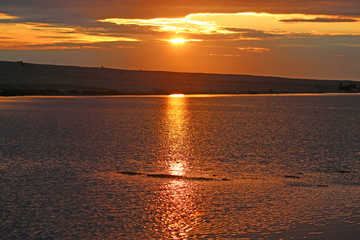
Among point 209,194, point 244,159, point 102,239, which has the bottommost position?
point 102,239

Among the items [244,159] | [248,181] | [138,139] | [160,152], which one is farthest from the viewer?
[138,139]

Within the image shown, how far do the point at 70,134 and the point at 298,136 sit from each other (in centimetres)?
1140

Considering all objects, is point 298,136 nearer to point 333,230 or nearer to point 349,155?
point 349,155

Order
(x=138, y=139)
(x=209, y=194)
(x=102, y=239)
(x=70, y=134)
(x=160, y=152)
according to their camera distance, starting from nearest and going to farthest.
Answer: (x=102, y=239)
(x=209, y=194)
(x=160, y=152)
(x=138, y=139)
(x=70, y=134)

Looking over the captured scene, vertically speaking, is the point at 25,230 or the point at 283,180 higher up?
the point at 283,180

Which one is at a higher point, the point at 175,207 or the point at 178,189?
the point at 178,189

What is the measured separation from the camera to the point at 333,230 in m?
9.52

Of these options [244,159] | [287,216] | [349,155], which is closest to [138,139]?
[244,159]

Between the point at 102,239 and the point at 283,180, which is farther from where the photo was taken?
the point at 283,180

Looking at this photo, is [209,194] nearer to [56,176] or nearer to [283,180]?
[283,180]

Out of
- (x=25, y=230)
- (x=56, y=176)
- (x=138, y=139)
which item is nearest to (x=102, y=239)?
(x=25, y=230)

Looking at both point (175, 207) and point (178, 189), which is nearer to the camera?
point (175, 207)

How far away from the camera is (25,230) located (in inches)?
375

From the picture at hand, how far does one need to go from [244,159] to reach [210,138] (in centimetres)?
747
